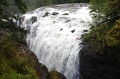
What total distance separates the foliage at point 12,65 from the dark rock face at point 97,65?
11.8 ft

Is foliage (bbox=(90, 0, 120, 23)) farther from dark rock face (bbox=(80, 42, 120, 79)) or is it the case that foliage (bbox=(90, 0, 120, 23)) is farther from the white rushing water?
dark rock face (bbox=(80, 42, 120, 79))

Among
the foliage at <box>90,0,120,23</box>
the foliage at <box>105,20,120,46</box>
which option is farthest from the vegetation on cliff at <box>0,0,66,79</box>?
the foliage at <box>90,0,120,23</box>

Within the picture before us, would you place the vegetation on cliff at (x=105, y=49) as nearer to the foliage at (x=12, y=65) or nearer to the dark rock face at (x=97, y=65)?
the dark rock face at (x=97, y=65)

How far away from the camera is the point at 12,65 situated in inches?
344

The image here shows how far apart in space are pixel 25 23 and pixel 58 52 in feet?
44.7

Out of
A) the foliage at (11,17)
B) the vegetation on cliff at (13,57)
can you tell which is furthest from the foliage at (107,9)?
the foliage at (11,17)

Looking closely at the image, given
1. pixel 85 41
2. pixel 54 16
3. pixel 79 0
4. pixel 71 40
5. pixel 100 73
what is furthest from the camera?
pixel 79 0

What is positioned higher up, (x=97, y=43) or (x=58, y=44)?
(x=97, y=43)

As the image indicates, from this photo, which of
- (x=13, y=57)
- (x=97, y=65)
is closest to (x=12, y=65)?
(x=13, y=57)

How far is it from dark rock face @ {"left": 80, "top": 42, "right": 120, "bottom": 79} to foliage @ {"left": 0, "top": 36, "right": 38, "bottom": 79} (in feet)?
11.8

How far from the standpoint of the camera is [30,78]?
8.30m

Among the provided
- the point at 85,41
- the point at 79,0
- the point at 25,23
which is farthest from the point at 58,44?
the point at 79,0

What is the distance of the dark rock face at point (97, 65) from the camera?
425 inches

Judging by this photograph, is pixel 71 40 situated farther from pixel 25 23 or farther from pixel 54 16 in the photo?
pixel 25 23
